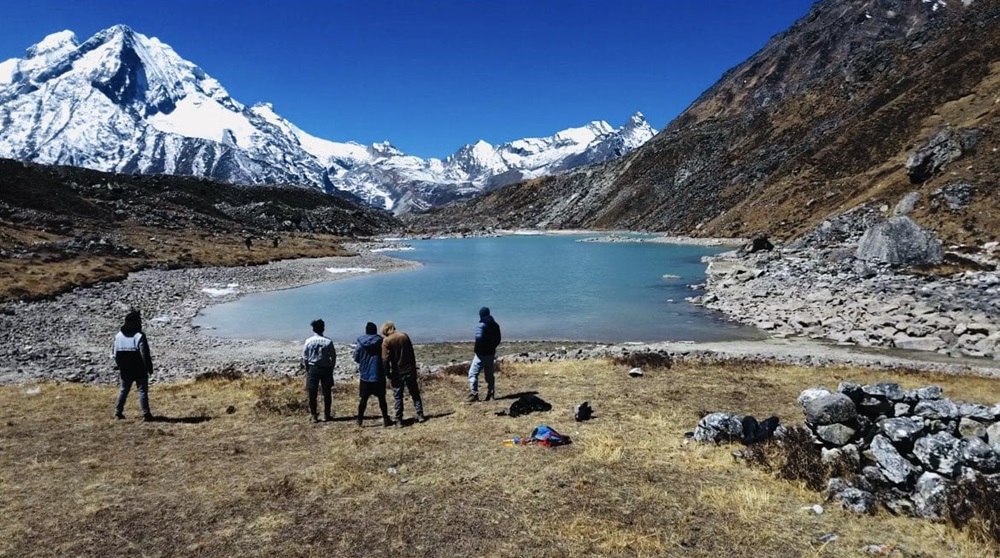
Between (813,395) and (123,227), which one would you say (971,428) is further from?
(123,227)

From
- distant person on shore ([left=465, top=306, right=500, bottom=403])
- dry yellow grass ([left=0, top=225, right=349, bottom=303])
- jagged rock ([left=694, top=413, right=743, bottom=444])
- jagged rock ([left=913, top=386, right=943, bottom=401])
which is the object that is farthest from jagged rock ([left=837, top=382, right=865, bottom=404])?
dry yellow grass ([left=0, top=225, right=349, bottom=303])

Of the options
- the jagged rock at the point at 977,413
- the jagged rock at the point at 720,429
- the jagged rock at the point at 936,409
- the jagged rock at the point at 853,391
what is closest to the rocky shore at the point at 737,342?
the jagged rock at the point at 720,429

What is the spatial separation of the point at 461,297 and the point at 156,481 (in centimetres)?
3601

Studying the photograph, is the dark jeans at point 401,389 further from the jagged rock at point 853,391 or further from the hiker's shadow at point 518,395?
the jagged rock at point 853,391

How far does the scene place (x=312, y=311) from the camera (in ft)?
130

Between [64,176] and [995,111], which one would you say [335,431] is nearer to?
[995,111]

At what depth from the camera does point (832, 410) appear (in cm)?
1097

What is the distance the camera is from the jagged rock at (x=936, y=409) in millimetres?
10258

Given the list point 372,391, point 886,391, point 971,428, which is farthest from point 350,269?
point 971,428

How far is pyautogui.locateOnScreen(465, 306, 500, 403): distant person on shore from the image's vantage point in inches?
611

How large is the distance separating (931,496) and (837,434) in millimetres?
2204

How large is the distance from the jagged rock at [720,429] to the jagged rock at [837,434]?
154cm

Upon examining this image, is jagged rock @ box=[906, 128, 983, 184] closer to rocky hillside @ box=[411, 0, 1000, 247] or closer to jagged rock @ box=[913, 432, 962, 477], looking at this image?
rocky hillside @ box=[411, 0, 1000, 247]

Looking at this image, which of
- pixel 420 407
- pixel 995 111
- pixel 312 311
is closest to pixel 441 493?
pixel 420 407
